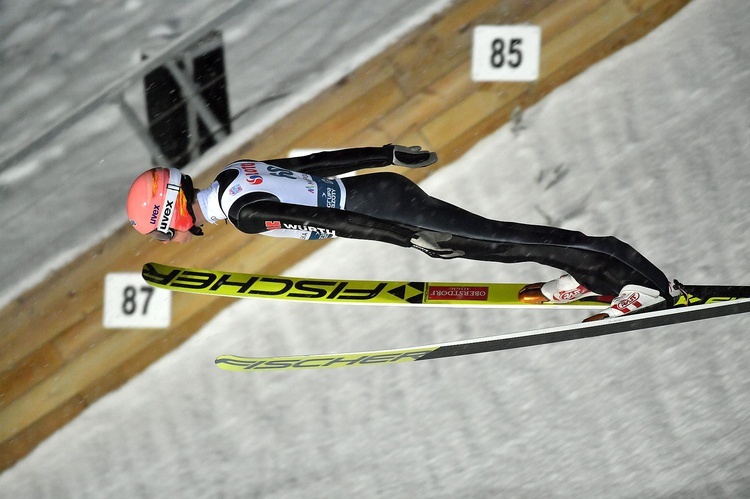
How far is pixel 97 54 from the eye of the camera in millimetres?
3730

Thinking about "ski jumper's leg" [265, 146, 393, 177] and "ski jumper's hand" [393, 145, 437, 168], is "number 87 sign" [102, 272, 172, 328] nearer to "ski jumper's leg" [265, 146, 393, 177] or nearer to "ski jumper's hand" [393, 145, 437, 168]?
"ski jumper's leg" [265, 146, 393, 177]

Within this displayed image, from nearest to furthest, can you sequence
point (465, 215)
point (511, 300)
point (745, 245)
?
point (465, 215)
point (511, 300)
point (745, 245)

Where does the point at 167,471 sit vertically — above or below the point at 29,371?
below

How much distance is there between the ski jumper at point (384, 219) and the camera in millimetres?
2566

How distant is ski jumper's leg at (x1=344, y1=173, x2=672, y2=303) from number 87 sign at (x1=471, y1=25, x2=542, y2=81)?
121cm

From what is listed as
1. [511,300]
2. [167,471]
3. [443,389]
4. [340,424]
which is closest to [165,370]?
[167,471]

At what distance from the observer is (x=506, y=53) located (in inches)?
152

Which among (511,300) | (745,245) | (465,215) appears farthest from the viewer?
(745,245)

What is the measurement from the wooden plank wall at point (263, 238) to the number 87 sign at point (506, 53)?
0.04 metres

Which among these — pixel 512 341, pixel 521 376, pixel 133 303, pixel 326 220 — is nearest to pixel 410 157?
pixel 326 220

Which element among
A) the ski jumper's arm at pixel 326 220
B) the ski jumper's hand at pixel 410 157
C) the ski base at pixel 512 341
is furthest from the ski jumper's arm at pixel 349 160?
the ski base at pixel 512 341

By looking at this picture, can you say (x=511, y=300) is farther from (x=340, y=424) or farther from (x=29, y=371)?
(x=29, y=371)

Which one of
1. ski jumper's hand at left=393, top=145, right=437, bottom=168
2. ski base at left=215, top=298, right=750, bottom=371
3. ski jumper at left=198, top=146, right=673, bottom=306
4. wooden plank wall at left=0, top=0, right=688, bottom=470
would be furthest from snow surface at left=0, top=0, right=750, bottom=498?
ski jumper at left=198, top=146, right=673, bottom=306

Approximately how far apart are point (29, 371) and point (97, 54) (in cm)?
158
